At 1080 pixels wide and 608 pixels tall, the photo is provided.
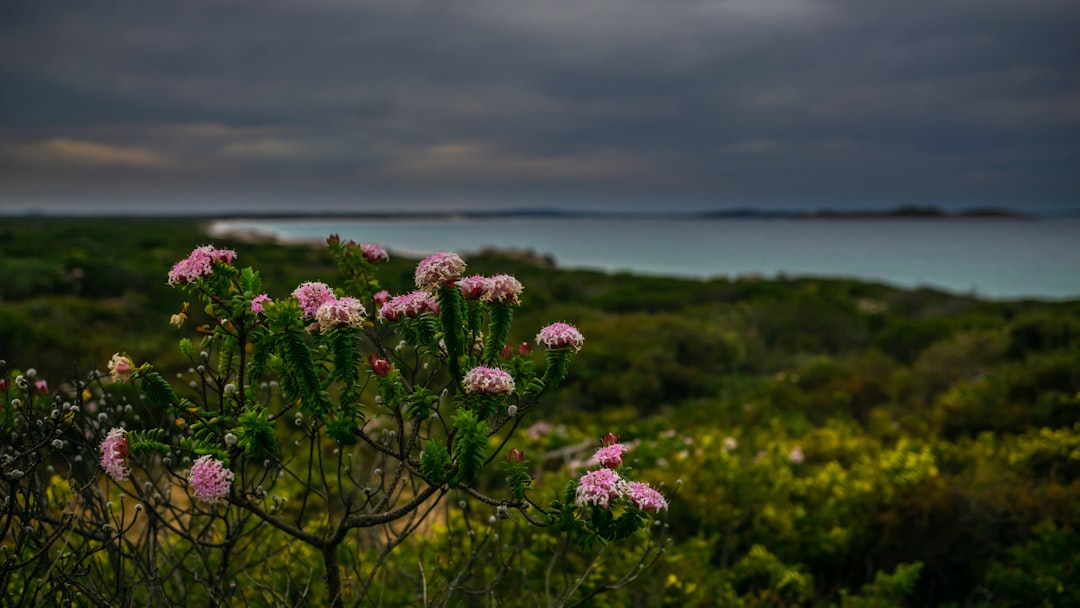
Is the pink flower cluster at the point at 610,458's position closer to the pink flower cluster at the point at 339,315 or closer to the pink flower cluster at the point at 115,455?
the pink flower cluster at the point at 339,315

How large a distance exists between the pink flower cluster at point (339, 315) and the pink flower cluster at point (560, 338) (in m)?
0.59

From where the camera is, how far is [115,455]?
6.78 ft

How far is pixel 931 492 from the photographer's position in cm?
532

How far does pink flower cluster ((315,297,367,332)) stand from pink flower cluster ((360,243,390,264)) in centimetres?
69

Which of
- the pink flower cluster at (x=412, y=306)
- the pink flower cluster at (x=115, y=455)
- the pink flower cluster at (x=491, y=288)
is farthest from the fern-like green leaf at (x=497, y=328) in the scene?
the pink flower cluster at (x=115, y=455)

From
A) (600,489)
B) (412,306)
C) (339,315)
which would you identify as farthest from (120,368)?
(600,489)

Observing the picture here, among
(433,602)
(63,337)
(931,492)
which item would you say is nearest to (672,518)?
(931,492)

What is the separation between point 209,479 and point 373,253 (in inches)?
42.6

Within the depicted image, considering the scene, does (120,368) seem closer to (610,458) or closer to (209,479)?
(209,479)

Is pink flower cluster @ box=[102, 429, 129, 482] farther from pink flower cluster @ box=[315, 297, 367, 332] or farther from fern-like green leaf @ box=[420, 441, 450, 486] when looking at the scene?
fern-like green leaf @ box=[420, 441, 450, 486]

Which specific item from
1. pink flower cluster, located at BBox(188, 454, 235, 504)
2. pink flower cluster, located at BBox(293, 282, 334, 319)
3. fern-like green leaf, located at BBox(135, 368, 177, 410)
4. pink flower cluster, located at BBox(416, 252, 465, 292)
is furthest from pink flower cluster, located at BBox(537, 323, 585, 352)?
fern-like green leaf, located at BBox(135, 368, 177, 410)

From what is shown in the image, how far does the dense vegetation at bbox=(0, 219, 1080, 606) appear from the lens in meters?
4.68

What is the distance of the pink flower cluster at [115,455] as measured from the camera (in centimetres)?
204

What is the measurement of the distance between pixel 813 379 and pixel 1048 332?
13.1 feet
